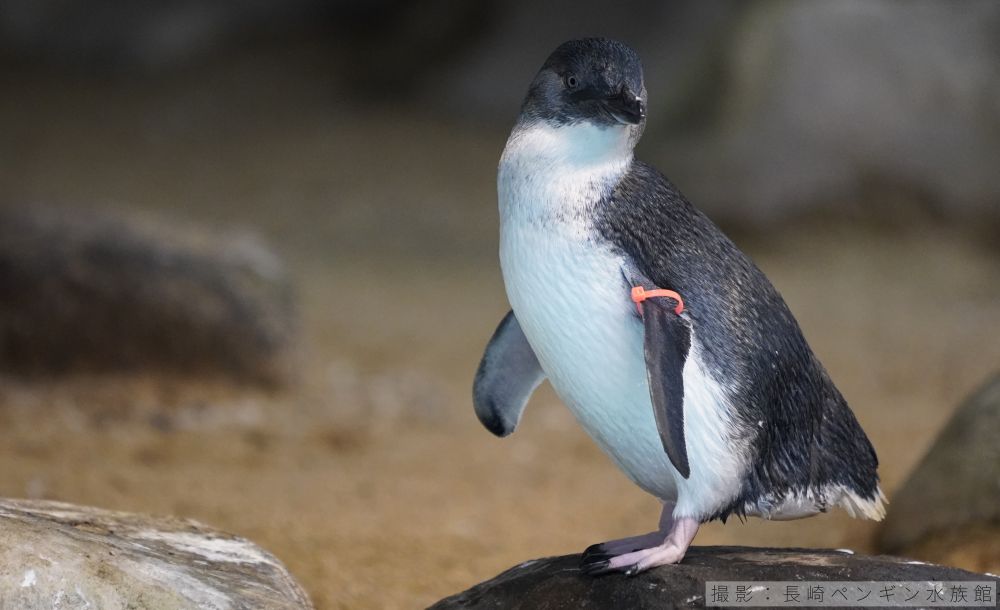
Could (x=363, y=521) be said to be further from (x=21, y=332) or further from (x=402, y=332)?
(x=402, y=332)

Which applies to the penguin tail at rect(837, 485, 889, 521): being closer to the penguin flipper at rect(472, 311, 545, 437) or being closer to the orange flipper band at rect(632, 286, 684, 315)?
the orange flipper band at rect(632, 286, 684, 315)

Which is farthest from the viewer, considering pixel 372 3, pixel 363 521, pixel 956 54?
pixel 372 3

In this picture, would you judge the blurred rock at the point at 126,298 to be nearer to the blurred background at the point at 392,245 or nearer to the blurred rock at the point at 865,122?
the blurred background at the point at 392,245

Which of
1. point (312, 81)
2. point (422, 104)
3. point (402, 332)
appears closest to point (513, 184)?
point (402, 332)

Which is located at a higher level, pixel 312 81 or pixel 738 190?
pixel 312 81

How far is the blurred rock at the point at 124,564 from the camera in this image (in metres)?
2.19

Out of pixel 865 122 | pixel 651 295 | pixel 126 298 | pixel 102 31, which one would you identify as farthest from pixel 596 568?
pixel 102 31

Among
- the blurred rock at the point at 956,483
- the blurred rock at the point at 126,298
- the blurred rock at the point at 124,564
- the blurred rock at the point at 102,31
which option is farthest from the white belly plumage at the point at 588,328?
the blurred rock at the point at 102,31

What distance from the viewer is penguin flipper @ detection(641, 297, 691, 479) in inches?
86.6

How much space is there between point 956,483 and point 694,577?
1.46m

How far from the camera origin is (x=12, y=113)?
392 inches

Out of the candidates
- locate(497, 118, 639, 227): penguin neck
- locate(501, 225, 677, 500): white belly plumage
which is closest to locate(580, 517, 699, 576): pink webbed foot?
locate(501, 225, 677, 500): white belly plumage

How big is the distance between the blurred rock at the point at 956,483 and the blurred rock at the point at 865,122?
4.02 m

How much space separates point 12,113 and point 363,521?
279 inches
